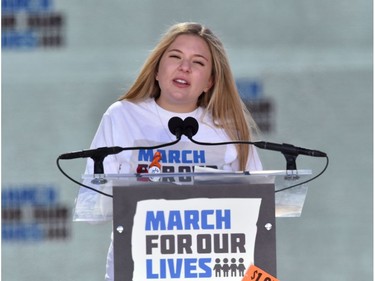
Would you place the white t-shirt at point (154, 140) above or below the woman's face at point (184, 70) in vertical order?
below

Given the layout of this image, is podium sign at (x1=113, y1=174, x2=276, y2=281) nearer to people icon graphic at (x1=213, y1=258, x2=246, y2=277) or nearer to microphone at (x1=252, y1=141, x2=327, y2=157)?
people icon graphic at (x1=213, y1=258, x2=246, y2=277)

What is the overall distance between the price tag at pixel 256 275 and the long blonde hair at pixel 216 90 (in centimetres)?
72

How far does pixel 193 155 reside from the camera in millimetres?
3127

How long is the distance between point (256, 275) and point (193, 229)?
0.56 ft

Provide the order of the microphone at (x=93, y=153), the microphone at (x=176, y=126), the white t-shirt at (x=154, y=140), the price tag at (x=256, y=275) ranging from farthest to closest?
the white t-shirt at (x=154, y=140) → the microphone at (x=176, y=126) → the microphone at (x=93, y=153) → the price tag at (x=256, y=275)

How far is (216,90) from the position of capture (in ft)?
10.7

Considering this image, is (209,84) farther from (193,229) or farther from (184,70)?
(193,229)

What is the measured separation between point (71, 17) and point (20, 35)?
0.41m

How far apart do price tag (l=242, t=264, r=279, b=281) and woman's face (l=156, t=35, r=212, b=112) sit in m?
0.82

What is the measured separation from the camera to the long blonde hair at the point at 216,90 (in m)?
3.22

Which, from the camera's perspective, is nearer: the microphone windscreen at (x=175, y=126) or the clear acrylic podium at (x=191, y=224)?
the clear acrylic podium at (x=191, y=224)

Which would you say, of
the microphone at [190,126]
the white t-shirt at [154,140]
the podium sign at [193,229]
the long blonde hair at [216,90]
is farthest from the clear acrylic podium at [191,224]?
the long blonde hair at [216,90]

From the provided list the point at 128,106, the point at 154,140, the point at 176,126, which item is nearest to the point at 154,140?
the point at 154,140

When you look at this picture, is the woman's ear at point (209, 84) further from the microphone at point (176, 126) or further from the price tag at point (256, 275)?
the price tag at point (256, 275)
